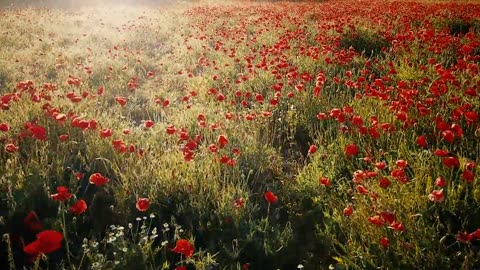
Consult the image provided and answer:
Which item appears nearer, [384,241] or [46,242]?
[46,242]

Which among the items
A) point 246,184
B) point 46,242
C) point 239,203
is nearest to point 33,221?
point 46,242

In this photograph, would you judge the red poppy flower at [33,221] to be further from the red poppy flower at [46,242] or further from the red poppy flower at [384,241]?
the red poppy flower at [384,241]

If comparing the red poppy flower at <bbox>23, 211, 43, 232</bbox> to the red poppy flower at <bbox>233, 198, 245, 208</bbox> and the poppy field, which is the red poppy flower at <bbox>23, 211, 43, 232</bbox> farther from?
the red poppy flower at <bbox>233, 198, 245, 208</bbox>

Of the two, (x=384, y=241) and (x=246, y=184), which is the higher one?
(x=384, y=241)

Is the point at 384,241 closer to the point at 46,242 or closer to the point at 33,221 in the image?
the point at 46,242

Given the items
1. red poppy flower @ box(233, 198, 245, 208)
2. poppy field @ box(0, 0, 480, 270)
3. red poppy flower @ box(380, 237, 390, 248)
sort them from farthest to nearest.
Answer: red poppy flower @ box(233, 198, 245, 208) → poppy field @ box(0, 0, 480, 270) → red poppy flower @ box(380, 237, 390, 248)

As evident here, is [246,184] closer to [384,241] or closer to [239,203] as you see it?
[239,203]

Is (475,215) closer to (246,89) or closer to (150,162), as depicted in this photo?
(150,162)

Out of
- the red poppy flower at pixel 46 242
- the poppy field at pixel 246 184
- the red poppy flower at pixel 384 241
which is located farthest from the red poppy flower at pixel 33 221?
the red poppy flower at pixel 384 241

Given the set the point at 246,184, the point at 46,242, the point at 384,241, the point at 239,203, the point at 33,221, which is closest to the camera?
the point at 46,242

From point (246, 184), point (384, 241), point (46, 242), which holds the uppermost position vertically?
point (46, 242)

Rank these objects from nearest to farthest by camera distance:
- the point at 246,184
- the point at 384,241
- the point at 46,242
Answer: the point at 46,242
the point at 384,241
the point at 246,184

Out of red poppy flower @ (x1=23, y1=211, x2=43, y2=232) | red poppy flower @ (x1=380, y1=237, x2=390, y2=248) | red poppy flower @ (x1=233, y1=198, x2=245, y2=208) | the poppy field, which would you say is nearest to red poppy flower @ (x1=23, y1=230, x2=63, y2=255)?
the poppy field

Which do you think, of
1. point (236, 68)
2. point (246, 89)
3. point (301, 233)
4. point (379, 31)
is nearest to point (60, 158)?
point (301, 233)
